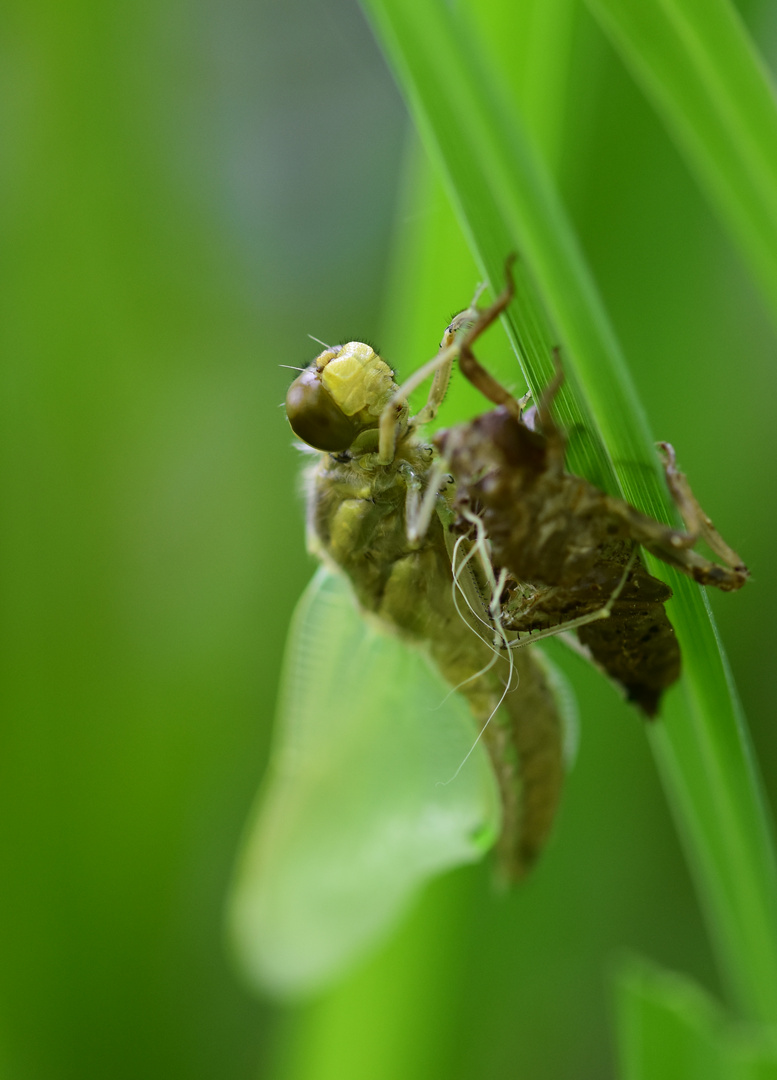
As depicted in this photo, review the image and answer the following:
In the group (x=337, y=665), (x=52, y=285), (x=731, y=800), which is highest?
(x=52, y=285)

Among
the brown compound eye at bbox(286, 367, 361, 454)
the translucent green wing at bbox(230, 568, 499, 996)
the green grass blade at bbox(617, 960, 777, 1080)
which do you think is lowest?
the green grass blade at bbox(617, 960, 777, 1080)

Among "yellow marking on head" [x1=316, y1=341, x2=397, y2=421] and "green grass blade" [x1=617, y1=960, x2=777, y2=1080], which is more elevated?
"yellow marking on head" [x1=316, y1=341, x2=397, y2=421]

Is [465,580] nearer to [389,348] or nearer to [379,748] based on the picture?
[379,748]

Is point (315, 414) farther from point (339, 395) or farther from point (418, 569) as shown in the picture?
point (418, 569)

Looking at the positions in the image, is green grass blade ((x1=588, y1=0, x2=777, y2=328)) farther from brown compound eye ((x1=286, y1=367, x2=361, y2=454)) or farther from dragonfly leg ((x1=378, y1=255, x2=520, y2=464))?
brown compound eye ((x1=286, y1=367, x2=361, y2=454))

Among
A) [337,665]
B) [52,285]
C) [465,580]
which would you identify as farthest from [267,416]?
[465,580]

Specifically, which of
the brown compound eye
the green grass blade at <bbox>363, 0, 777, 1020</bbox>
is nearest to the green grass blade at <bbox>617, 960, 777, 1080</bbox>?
the green grass blade at <bbox>363, 0, 777, 1020</bbox>

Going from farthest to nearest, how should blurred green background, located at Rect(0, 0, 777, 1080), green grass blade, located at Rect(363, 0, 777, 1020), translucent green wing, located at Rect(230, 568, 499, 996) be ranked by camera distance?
blurred green background, located at Rect(0, 0, 777, 1080), translucent green wing, located at Rect(230, 568, 499, 996), green grass blade, located at Rect(363, 0, 777, 1020)
